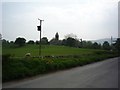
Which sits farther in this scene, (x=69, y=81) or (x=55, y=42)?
(x=55, y=42)

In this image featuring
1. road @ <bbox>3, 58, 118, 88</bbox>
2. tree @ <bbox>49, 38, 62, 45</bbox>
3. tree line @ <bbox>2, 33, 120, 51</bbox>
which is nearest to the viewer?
road @ <bbox>3, 58, 118, 88</bbox>

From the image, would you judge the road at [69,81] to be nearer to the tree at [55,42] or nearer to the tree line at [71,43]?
the tree line at [71,43]

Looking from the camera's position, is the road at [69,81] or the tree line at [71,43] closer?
the road at [69,81]

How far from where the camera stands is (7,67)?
14.0 metres

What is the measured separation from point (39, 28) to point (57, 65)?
7.94 m

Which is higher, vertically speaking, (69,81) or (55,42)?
(55,42)

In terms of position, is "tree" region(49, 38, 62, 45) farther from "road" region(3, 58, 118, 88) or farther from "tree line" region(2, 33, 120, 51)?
"road" region(3, 58, 118, 88)

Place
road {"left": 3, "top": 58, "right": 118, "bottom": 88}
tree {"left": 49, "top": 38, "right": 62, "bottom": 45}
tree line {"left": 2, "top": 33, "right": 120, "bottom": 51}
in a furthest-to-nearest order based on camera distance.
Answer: tree {"left": 49, "top": 38, "right": 62, "bottom": 45}, tree line {"left": 2, "top": 33, "right": 120, "bottom": 51}, road {"left": 3, "top": 58, "right": 118, "bottom": 88}

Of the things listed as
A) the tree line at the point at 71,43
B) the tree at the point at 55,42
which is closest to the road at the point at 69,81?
the tree line at the point at 71,43

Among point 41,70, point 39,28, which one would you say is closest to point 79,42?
point 39,28

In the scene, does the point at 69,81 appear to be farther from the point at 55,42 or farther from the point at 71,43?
the point at 55,42

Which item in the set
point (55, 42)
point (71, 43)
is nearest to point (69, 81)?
point (71, 43)

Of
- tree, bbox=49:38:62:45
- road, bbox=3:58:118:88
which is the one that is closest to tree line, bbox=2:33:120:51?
tree, bbox=49:38:62:45

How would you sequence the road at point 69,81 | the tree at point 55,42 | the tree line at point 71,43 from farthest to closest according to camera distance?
the tree at point 55,42, the tree line at point 71,43, the road at point 69,81
